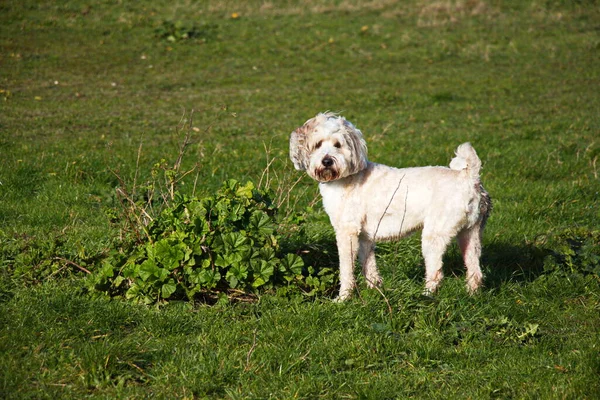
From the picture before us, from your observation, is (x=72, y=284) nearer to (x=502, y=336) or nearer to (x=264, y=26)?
(x=502, y=336)

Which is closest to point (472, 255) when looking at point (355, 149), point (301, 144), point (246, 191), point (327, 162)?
point (355, 149)

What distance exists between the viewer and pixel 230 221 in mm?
5637

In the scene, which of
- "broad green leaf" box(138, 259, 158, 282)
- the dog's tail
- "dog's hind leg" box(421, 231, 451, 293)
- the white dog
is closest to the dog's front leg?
the white dog

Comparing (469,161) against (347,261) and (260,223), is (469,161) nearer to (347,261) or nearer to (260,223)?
(347,261)

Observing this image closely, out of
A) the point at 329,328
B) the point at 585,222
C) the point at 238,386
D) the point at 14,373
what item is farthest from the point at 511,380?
the point at 585,222

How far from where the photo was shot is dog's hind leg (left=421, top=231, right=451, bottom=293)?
212 inches

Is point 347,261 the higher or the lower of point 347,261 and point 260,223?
the lower

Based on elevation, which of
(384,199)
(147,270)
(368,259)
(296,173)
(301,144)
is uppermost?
(301,144)

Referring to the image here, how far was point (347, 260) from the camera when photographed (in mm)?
5645

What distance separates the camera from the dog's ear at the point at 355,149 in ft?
18.2

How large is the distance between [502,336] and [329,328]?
1.27 meters

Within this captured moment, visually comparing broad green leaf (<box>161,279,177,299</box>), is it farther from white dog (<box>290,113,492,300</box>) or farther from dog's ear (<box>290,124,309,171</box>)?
dog's ear (<box>290,124,309,171</box>)

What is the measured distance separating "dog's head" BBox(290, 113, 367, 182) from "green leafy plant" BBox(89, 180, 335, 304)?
56 centimetres

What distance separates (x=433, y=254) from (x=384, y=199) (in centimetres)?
61
